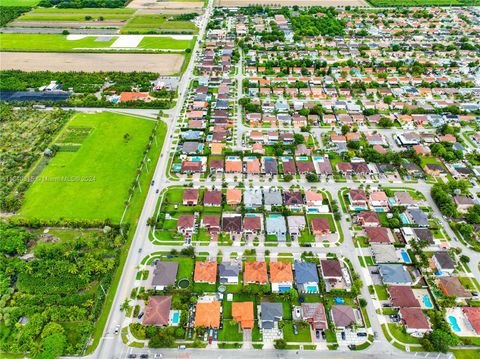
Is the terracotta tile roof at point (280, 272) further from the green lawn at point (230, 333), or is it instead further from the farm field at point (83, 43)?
the farm field at point (83, 43)

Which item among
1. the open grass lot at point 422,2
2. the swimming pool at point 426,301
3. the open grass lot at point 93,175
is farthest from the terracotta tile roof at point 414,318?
the open grass lot at point 422,2

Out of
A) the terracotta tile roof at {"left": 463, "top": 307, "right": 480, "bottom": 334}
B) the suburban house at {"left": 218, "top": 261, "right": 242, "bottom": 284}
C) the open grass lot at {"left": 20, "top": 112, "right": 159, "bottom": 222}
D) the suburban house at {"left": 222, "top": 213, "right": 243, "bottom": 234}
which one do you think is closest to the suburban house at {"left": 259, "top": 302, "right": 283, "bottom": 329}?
the suburban house at {"left": 218, "top": 261, "right": 242, "bottom": 284}

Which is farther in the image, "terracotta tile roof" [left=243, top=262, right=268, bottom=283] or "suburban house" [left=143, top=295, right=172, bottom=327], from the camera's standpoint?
"terracotta tile roof" [left=243, top=262, right=268, bottom=283]

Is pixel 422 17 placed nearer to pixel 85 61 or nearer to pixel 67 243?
pixel 85 61

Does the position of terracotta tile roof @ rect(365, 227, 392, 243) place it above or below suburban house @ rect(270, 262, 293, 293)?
above

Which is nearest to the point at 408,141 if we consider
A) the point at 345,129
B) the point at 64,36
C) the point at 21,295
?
the point at 345,129

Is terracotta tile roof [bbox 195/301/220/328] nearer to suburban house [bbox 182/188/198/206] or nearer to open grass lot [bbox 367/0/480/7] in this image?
suburban house [bbox 182/188/198/206]
